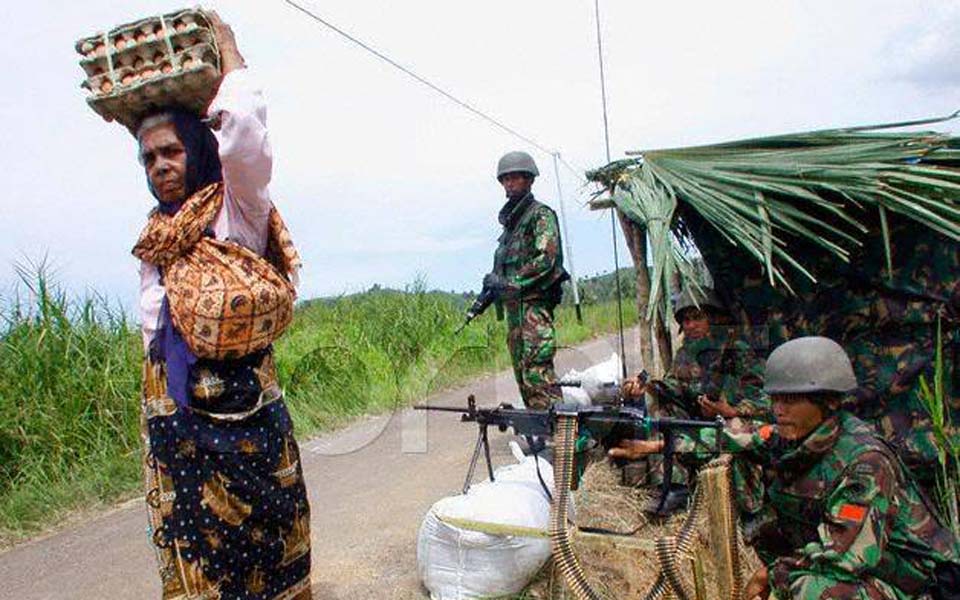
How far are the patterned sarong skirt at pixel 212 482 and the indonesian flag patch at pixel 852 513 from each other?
1682 mm

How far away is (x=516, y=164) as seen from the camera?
524 centimetres

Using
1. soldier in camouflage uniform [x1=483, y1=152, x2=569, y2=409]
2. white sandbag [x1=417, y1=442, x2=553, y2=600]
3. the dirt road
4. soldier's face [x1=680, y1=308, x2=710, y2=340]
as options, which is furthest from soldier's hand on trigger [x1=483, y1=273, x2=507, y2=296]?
white sandbag [x1=417, y1=442, x2=553, y2=600]

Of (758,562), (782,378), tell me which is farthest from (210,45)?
(758,562)

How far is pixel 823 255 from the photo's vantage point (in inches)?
146

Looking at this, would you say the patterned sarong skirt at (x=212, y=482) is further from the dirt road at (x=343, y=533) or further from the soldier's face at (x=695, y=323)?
the soldier's face at (x=695, y=323)

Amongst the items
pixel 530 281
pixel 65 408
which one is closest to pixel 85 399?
pixel 65 408

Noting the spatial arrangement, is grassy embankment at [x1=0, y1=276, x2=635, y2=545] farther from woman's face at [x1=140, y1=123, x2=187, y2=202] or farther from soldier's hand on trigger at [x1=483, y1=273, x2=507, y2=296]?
woman's face at [x1=140, y1=123, x2=187, y2=202]

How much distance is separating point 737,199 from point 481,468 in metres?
2.90

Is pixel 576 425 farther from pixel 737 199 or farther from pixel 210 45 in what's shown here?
pixel 210 45

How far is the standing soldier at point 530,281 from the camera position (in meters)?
5.15

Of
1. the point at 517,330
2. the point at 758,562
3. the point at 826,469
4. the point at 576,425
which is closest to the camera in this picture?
the point at 826,469

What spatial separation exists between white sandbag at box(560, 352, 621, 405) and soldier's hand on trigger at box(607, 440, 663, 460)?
1.52m

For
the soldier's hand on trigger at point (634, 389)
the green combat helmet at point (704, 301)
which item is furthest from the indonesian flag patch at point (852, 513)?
the soldier's hand on trigger at point (634, 389)

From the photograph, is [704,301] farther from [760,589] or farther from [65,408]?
[65,408]
